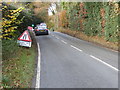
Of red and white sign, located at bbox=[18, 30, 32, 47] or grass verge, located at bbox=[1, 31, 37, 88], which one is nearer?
grass verge, located at bbox=[1, 31, 37, 88]

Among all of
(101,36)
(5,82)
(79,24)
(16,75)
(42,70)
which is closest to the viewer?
(5,82)

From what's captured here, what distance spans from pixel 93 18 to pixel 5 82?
17.4m

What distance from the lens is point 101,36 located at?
65.3ft

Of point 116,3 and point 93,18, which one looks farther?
point 93,18

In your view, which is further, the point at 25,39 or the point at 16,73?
the point at 25,39

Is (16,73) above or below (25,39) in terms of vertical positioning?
below

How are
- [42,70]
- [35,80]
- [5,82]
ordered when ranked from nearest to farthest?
1. [5,82]
2. [35,80]
3. [42,70]

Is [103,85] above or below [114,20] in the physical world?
below

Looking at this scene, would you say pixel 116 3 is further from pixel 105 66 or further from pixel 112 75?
pixel 112 75

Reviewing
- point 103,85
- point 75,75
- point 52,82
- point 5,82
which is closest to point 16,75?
point 5,82

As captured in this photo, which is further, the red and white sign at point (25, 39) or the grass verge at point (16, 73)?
the red and white sign at point (25, 39)

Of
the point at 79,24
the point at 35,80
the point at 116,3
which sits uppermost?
the point at 116,3

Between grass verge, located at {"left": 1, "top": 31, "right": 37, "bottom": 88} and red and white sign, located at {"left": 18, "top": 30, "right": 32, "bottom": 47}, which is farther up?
red and white sign, located at {"left": 18, "top": 30, "right": 32, "bottom": 47}

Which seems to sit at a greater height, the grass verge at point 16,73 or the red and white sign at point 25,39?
the red and white sign at point 25,39
